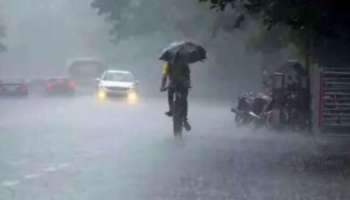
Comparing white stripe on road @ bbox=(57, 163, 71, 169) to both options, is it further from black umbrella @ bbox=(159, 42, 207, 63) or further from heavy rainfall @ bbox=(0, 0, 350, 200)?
black umbrella @ bbox=(159, 42, 207, 63)

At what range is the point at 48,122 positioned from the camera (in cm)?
2864

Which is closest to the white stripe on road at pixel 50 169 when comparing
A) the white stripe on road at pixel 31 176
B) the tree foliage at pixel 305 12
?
the white stripe on road at pixel 31 176

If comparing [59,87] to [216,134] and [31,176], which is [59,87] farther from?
[31,176]

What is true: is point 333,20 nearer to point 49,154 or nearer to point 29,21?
point 49,154

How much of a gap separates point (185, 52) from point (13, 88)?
1441 inches

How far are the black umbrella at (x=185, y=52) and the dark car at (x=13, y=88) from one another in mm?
35801

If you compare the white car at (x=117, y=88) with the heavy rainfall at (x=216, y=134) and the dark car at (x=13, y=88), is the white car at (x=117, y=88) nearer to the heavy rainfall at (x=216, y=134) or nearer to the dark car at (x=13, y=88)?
the heavy rainfall at (x=216, y=134)

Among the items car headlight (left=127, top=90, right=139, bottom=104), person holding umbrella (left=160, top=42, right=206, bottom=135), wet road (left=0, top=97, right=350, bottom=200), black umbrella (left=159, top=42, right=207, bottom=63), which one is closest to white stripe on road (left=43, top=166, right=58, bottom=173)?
wet road (left=0, top=97, right=350, bottom=200)

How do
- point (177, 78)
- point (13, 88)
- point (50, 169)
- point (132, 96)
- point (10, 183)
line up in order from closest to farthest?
point (10, 183), point (50, 169), point (177, 78), point (132, 96), point (13, 88)

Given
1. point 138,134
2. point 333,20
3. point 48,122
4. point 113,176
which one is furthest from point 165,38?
point 113,176

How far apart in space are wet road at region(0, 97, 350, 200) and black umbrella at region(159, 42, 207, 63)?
6.17ft

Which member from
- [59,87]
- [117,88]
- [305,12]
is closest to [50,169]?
[305,12]

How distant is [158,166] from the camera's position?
1563cm

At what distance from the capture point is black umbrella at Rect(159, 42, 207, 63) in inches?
861
